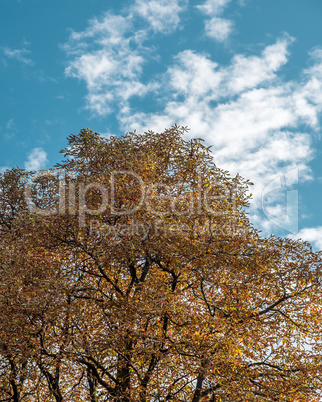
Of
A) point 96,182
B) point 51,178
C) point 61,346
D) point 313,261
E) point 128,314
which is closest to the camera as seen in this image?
point 128,314

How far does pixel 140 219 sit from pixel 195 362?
5.24m

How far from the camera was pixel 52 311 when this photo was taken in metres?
13.4

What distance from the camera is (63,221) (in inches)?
624

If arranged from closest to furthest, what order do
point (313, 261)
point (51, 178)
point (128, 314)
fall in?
point (128, 314) → point (313, 261) → point (51, 178)

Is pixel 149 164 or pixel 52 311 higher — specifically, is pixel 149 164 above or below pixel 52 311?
above

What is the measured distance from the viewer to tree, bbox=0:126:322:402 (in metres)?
13.1

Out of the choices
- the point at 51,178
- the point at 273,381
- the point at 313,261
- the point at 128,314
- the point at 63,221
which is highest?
the point at 51,178

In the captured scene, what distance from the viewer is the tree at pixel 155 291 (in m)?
13.1

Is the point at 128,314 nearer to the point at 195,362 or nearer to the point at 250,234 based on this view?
the point at 195,362

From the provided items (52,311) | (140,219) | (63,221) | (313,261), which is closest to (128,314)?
(52,311)

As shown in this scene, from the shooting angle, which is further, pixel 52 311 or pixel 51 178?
pixel 51 178

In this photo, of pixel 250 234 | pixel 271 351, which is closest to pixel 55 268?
pixel 250 234

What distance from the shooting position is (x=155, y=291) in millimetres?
13164

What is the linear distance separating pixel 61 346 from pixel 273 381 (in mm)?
7198
